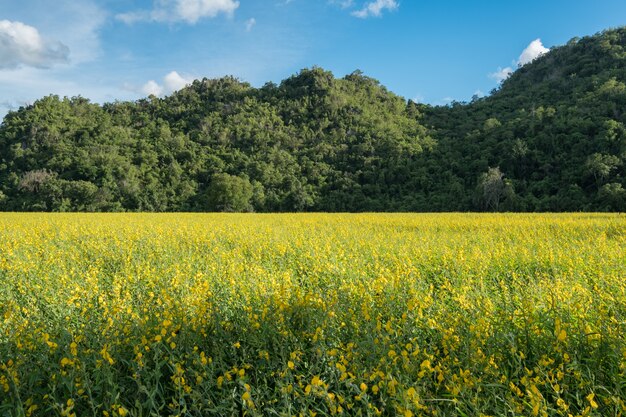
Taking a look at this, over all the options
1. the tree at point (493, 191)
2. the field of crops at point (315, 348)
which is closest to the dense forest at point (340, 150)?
the tree at point (493, 191)

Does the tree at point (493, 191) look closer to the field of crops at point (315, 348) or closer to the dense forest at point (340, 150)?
the dense forest at point (340, 150)

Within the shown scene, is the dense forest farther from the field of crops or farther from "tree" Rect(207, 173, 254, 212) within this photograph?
the field of crops

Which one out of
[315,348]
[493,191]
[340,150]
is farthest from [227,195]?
[315,348]

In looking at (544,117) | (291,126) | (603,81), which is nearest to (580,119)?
(544,117)

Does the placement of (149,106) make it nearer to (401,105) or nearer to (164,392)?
(401,105)

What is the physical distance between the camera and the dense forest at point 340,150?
50.3m

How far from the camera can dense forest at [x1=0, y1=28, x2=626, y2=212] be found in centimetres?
5031

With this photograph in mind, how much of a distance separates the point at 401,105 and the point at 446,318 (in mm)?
100174

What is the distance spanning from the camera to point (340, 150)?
78.1 m

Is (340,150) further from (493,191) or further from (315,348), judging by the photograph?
(315,348)

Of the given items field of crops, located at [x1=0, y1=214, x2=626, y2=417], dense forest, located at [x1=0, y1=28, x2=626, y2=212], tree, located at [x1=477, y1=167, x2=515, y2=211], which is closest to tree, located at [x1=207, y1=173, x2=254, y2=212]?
dense forest, located at [x1=0, y1=28, x2=626, y2=212]

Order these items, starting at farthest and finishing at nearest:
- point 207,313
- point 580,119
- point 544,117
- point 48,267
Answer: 1. point 544,117
2. point 580,119
3. point 48,267
4. point 207,313

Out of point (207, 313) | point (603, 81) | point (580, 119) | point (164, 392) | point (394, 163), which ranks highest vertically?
point (603, 81)

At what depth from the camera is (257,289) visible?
5.31 metres
